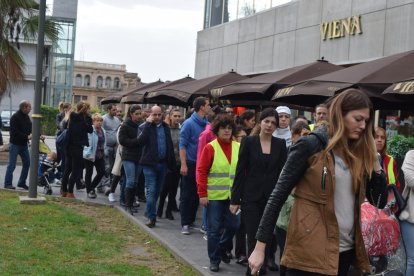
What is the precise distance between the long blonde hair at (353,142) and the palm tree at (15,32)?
13.9 meters

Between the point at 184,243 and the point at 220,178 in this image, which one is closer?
the point at 220,178

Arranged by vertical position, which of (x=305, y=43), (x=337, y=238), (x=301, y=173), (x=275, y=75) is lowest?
(x=337, y=238)

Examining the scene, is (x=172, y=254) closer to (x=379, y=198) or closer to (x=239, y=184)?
(x=239, y=184)

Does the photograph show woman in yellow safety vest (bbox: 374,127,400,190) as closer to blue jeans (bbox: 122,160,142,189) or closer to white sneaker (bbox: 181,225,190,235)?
white sneaker (bbox: 181,225,190,235)

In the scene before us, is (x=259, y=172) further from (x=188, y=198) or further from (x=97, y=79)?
(x=97, y=79)

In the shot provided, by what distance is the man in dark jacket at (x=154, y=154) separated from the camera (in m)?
10.3

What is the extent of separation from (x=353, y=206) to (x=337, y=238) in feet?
0.72

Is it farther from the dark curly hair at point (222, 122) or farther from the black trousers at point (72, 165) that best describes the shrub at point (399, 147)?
the black trousers at point (72, 165)

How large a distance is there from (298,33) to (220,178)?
16.6 m

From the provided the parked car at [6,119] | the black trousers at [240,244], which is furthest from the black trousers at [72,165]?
the parked car at [6,119]

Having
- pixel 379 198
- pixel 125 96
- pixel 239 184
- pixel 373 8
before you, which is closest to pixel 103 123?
pixel 125 96

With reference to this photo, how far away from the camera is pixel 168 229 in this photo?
412 inches

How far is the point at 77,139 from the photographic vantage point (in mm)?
12875

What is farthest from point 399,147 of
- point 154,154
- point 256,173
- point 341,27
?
point 341,27
